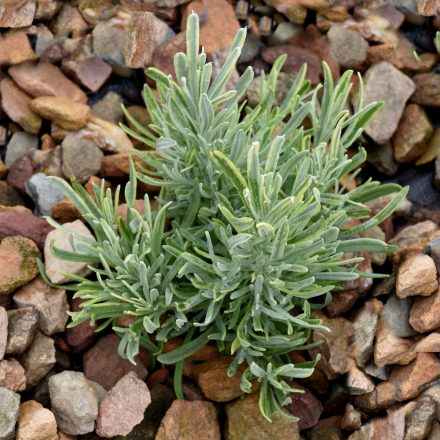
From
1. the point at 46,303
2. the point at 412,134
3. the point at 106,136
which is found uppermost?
the point at 412,134

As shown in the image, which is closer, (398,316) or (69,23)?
(398,316)

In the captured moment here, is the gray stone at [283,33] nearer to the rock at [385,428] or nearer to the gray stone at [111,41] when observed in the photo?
the gray stone at [111,41]

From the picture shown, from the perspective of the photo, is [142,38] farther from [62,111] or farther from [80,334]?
[80,334]

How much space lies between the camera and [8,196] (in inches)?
124

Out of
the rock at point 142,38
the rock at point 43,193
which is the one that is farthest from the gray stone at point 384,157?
the rock at point 43,193

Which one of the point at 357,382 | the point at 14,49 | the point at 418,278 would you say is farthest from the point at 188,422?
the point at 14,49

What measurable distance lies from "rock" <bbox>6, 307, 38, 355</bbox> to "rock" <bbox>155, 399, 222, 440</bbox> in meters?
0.57

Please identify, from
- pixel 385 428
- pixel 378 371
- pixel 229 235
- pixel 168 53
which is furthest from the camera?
pixel 168 53

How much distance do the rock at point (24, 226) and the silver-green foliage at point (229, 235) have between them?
0.24 meters

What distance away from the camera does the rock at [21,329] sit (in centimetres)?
261

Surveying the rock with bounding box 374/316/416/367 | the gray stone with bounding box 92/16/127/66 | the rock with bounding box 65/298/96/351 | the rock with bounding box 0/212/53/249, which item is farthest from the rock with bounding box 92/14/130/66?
the rock with bounding box 374/316/416/367

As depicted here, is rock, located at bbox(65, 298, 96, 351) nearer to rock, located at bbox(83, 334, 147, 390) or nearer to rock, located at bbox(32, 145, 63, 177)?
rock, located at bbox(83, 334, 147, 390)

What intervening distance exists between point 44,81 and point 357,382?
1882 millimetres

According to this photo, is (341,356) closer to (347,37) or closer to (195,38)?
(195,38)
